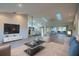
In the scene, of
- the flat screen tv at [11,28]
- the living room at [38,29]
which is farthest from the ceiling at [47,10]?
the flat screen tv at [11,28]

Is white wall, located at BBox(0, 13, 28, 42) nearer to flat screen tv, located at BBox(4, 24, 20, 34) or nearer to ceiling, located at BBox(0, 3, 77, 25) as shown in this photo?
flat screen tv, located at BBox(4, 24, 20, 34)

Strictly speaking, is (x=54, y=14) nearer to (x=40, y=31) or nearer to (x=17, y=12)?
(x=40, y=31)

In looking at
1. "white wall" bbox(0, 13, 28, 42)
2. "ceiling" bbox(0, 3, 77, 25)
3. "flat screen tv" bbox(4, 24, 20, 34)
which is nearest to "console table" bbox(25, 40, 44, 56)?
"white wall" bbox(0, 13, 28, 42)

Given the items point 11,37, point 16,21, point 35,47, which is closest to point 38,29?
point 35,47

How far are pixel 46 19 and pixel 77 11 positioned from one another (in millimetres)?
885

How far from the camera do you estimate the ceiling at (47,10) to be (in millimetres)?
2299

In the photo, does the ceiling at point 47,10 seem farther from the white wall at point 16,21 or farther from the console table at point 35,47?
the console table at point 35,47

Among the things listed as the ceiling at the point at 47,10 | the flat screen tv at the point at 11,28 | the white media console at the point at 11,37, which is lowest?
the white media console at the point at 11,37

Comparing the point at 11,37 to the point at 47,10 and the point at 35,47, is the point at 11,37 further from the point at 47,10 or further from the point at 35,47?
the point at 47,10

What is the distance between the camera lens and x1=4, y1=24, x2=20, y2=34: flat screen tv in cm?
263

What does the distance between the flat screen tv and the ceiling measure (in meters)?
0.47

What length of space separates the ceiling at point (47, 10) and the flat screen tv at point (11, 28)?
474 millimetres

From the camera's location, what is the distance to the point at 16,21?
9.20 ft

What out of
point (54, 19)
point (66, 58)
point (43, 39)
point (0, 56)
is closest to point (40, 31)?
point (43, 39)
